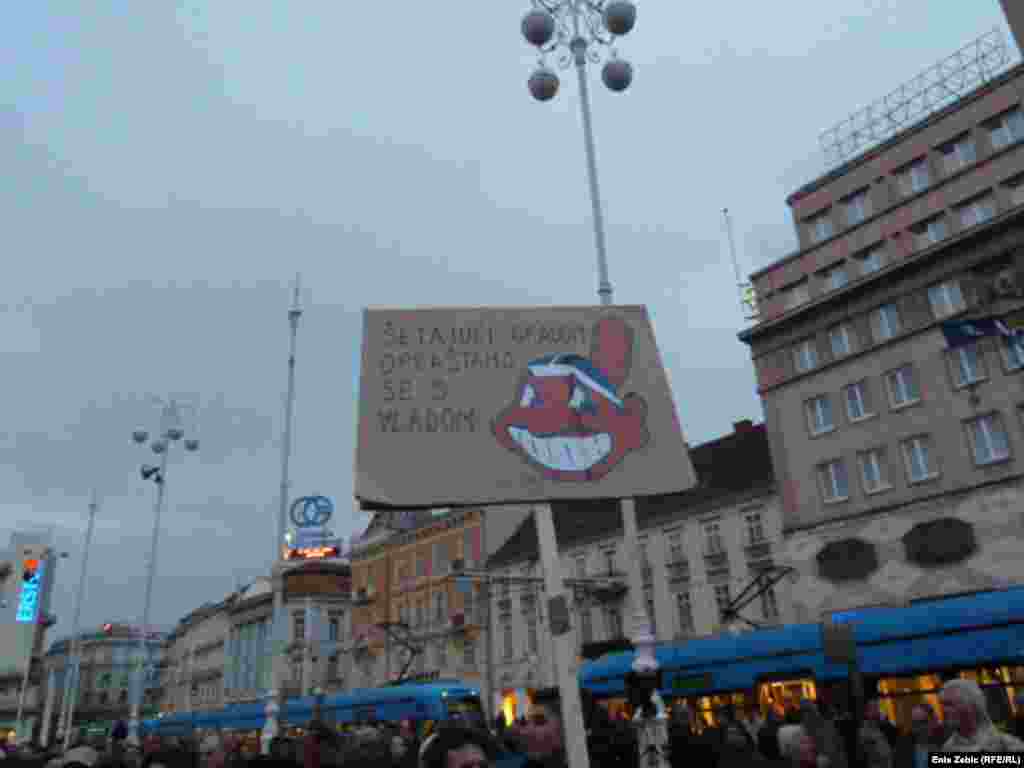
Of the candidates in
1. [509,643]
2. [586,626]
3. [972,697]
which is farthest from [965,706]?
[509,643]

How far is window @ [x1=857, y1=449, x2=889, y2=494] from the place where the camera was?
3091 centimetres

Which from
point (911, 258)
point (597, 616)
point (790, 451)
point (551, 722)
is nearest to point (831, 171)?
point (911, 258)

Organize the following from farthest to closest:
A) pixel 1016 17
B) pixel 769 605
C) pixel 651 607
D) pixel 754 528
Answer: pixel 651 607
pixel 754 528
pixel 769 605
pixel 1016 17

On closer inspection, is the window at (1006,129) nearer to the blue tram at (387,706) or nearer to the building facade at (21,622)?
the blue tram at (387,706)

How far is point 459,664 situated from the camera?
168ft

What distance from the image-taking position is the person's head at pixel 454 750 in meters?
3.11

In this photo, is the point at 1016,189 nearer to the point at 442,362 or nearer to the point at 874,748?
the point at 874,748

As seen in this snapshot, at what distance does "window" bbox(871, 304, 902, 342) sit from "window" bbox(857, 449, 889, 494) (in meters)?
4.50

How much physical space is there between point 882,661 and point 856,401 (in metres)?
18.3

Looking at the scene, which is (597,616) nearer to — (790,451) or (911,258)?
(790,451)

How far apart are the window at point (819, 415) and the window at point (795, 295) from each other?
4.29 metres

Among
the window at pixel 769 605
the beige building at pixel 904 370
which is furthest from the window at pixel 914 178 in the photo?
the window at pixel 769 605

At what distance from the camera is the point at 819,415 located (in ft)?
111

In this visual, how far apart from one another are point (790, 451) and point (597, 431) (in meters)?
29.4
